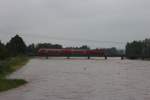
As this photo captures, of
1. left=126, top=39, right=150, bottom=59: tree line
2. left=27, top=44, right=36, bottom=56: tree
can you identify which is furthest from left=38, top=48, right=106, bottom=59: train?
left=27, top=44, right=36, bottom=56: tree

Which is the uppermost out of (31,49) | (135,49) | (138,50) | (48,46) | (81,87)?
(48,46)

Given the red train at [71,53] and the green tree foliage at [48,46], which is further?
the green tree foliage at [48,46]

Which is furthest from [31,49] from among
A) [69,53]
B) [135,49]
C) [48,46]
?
[135,49]

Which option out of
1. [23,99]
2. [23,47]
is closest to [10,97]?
[23,99]

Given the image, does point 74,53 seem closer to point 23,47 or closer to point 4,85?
point 23,47

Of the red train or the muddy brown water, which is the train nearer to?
the red train

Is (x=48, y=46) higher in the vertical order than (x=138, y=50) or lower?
higher

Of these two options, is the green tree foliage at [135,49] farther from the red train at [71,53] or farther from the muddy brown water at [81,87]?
the muddy brown water at [81,87]

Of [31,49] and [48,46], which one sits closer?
[31,49]

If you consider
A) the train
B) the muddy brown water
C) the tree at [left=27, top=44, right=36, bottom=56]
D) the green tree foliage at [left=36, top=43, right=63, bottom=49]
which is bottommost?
the muddy brown water

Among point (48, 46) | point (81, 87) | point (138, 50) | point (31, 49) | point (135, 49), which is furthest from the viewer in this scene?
point (48, 46)

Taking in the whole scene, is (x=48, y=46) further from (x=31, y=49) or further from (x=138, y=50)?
(x=138, y=50)

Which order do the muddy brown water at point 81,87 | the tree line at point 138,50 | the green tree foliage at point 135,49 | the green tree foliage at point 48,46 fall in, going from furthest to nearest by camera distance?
the green tree foliage at point 48,46 < the green tree foliage at point 135,49 < the tree line at point 138,50 < the muddy brown water at point 81,87

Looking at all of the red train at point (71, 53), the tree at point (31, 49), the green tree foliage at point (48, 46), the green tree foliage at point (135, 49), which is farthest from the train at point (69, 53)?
the green tree foliage at point (48, 46)
